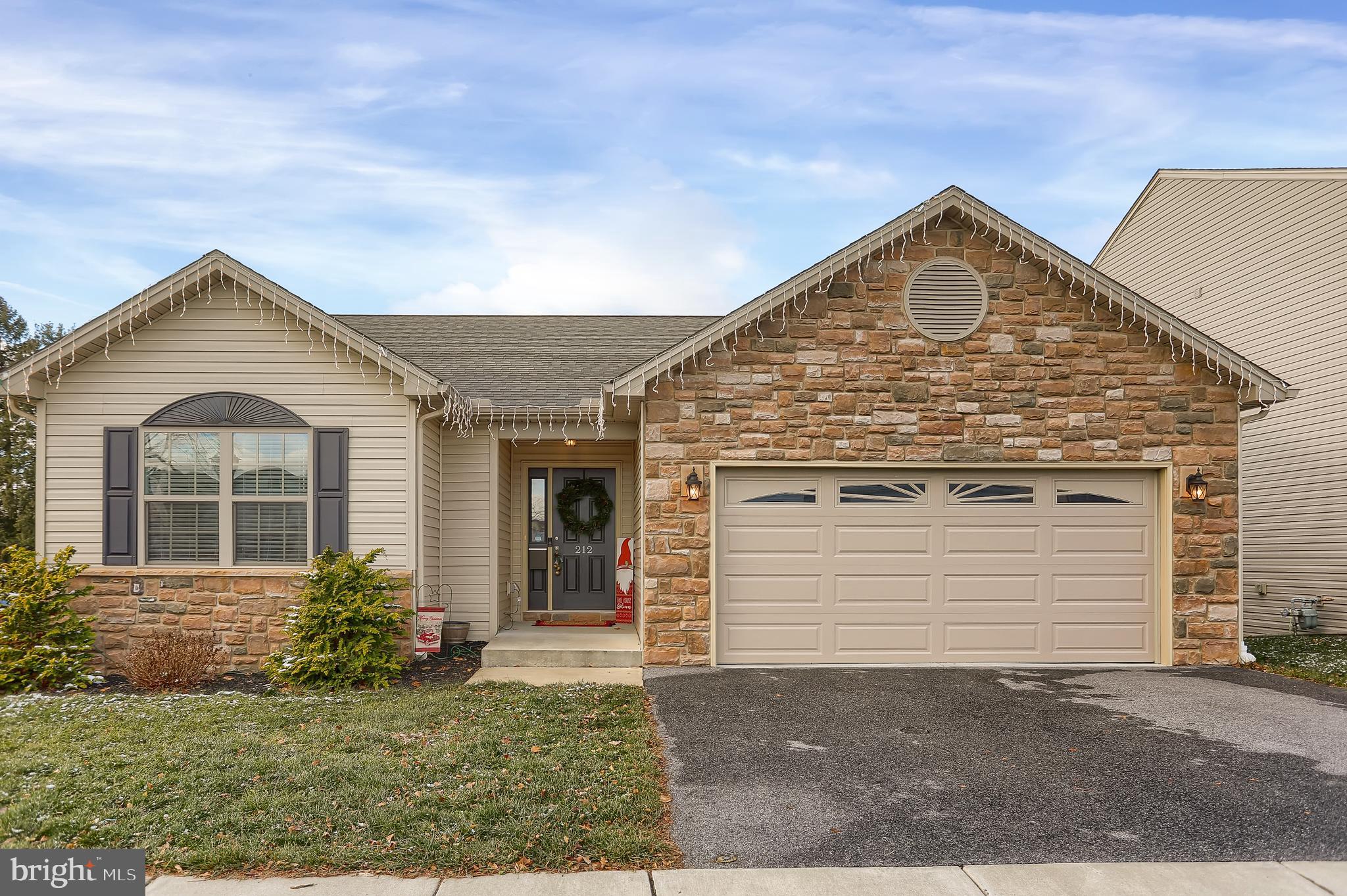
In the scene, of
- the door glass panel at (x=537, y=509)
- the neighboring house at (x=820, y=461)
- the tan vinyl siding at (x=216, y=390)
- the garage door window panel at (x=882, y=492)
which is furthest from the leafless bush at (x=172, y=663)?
the garage door window panel at (x=882, y=492)

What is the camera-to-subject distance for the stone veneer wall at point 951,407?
8.88 m

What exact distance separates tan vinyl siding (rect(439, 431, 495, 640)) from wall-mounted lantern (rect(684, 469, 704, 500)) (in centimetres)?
305

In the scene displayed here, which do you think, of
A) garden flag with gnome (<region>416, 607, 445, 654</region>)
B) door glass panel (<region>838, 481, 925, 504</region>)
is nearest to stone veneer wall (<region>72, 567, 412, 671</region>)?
garden flag with gnome (<region>416, 607, 445, 654</region>)

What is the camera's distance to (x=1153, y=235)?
15602 mm

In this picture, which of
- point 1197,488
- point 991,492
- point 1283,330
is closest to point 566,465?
point 991,492

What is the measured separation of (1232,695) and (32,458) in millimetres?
22196

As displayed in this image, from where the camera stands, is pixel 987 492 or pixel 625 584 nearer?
pixel 987 492

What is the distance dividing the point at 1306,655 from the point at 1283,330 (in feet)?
18.3

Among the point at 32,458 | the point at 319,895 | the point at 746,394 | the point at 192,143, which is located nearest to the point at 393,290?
the point at 32,458

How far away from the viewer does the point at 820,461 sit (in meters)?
8.93

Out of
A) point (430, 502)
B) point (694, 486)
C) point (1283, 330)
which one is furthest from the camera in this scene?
point (1283, 330)

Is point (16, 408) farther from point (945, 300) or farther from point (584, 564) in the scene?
point (945, 300)

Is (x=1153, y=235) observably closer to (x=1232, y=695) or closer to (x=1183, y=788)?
(x=1232, y=695)

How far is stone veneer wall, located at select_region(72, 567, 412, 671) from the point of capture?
8789 millimetres
